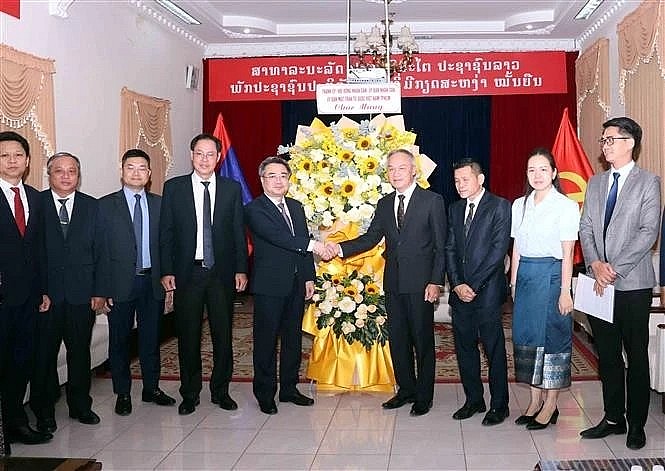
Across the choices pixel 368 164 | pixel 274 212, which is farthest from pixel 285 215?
pixel 368 164

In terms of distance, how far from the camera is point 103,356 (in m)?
5.48

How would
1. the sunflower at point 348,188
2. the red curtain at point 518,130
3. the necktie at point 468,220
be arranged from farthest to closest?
the red curtain at point 518,130 < the sunflower at point 348,188 < the necktie at point 468,220

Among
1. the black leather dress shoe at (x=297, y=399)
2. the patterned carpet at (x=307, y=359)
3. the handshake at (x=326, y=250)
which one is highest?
the handshake at (x=326, y=250)

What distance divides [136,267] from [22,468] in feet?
8.12

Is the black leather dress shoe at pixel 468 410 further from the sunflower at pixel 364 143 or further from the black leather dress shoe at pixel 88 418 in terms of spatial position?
the black leather dress shoe at pixel 88 418

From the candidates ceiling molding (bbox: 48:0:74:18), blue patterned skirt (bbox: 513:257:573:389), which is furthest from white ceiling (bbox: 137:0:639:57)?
blue patterned skirt (bbox: 513:257:573:389)

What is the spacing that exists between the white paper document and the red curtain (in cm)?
603

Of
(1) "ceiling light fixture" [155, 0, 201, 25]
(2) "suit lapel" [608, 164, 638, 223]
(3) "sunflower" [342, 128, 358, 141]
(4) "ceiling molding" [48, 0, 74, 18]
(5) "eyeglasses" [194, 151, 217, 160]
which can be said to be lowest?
(2) "suit lapel" [608, 164, 638, 223]

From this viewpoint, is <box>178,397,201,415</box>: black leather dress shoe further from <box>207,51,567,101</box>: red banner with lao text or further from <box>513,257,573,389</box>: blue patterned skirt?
<box>207,51,567,101</box>: red banner with lao text

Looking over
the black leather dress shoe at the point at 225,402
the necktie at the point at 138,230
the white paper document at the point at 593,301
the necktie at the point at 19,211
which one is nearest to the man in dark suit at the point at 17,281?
the necktie at the point at 19,211

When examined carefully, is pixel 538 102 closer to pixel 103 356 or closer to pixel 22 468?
pixel 103 356

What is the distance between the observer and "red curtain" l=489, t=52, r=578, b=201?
9828 millimetres

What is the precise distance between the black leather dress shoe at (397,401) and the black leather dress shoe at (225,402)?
903 mm

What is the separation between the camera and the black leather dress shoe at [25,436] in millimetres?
3889
